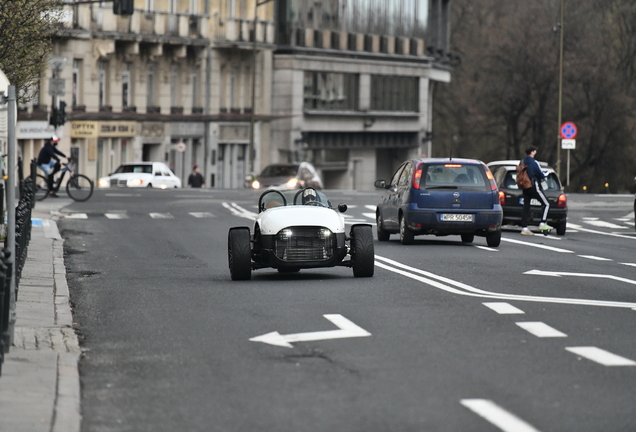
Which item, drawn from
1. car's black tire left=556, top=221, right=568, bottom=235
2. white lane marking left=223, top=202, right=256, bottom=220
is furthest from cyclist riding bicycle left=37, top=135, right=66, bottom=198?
car's black tire left=556, top=221, right=568, bottom=235

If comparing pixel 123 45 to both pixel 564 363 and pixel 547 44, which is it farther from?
pixel 564 363

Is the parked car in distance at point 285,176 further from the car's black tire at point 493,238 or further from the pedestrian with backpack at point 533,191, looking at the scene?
the car's black tire at point 493,238

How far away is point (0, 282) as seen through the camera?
1027cm

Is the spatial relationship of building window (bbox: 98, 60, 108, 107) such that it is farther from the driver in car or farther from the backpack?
the driver in car

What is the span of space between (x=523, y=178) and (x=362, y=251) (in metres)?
12.3

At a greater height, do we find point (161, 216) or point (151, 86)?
point (151, 86)

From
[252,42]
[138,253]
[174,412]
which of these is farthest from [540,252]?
[252,42]

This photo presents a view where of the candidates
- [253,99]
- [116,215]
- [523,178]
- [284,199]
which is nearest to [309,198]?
[284,199]

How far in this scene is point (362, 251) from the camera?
704 inches

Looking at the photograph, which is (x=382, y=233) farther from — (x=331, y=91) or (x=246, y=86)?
(x=331, y=91)

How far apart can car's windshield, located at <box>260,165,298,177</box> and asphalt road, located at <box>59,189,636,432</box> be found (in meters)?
36.6

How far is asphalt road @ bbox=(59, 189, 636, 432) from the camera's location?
9023 mm

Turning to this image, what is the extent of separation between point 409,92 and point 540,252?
235 ft

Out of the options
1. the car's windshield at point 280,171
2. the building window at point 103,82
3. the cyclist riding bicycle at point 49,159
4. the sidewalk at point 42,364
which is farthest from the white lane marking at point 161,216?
the building window at point 103,82
